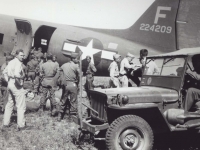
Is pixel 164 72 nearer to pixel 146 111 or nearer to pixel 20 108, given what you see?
pixel 146 111

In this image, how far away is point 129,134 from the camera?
12.9 ft

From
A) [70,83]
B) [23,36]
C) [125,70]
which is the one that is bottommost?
[70,83]

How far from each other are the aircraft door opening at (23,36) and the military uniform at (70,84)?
3.41 m

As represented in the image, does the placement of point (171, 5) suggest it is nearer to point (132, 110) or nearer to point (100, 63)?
point (100, 63)

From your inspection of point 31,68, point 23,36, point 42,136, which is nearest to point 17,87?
point 42,136

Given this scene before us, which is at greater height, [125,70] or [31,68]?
[125,70]

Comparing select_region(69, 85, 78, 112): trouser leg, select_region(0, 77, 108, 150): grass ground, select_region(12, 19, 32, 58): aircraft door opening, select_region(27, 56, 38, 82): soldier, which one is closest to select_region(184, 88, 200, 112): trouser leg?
select_region(0, 77, 108, 150): grass ground

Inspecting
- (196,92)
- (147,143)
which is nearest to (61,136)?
(147,143)

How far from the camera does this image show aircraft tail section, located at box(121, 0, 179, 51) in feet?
28.0

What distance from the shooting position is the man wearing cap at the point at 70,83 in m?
6.41

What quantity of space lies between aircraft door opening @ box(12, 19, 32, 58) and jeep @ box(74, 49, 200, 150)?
5622 mm

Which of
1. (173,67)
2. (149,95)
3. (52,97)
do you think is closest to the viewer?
(149,95)

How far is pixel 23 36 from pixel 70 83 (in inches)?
171

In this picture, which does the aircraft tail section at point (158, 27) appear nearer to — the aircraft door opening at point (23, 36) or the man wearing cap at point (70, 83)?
the man wearing cap at point (70, 83)
